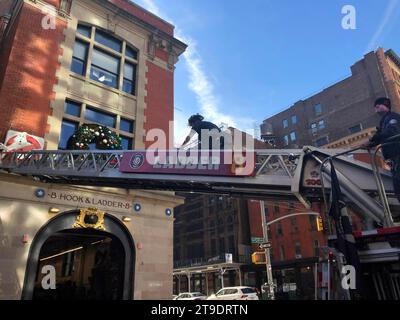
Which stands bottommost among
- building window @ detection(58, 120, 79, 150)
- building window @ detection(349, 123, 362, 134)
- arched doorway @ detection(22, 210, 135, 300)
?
arched doorway @ detection(22, 210, 135, 300)

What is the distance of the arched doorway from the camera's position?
11.3 metres

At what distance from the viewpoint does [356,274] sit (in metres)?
4.40

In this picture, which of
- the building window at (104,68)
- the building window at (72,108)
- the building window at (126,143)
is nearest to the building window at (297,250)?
the building window at (126,143)

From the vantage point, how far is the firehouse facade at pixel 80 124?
11.1 m

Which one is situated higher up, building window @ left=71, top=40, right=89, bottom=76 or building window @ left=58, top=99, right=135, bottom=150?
building window @ left=71, top=40, right=89, bottom=76

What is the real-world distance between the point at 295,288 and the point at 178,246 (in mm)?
33355

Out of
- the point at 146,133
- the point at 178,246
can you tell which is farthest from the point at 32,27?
the point at 178,246

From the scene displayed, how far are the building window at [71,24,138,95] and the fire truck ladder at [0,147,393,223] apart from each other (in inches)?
228

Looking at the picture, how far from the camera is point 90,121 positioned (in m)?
14.3

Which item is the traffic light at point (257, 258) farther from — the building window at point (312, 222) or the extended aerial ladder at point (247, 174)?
the building window at point (312, 222)

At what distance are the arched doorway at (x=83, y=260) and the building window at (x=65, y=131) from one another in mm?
2882

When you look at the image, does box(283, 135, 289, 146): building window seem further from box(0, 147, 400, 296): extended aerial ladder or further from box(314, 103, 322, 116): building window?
box(0, 147, 400, 296): extended aerial ladder

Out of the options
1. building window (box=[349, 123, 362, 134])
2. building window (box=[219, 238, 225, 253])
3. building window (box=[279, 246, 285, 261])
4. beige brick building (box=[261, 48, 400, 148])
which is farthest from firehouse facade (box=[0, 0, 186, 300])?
building window (box=[219, 238, 225, 253])

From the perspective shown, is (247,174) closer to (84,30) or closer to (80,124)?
(80,124)
